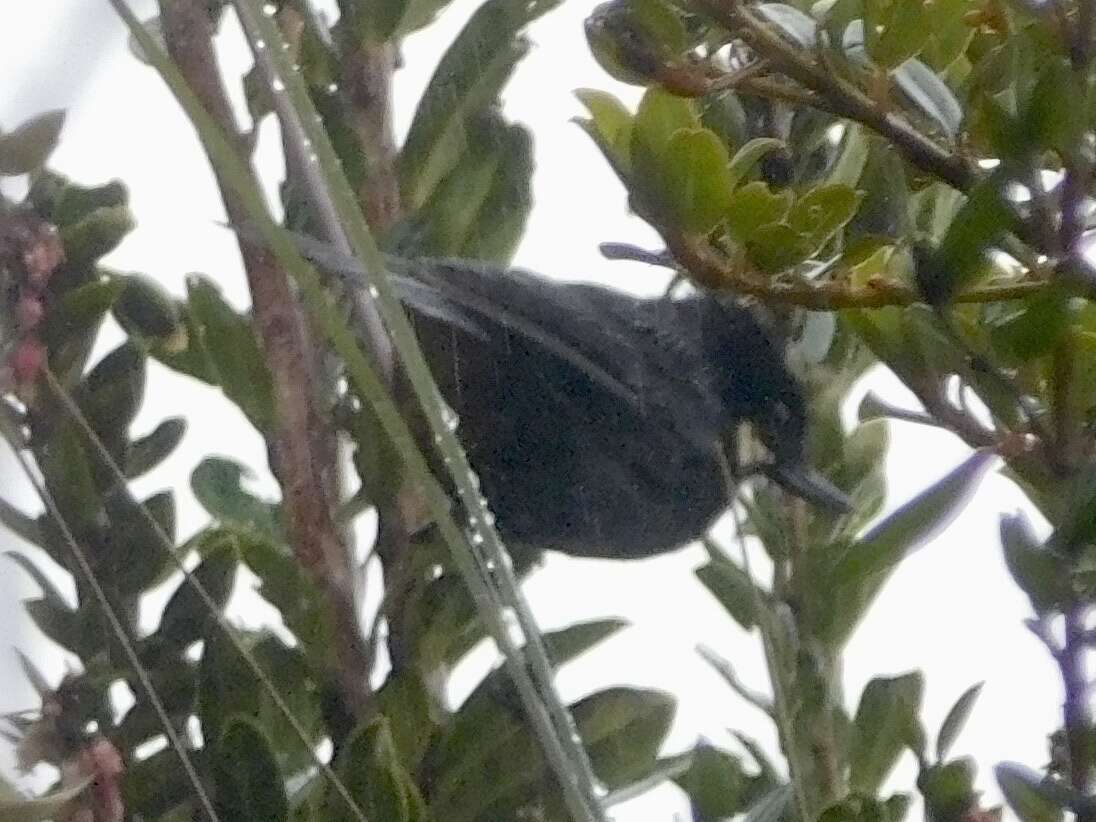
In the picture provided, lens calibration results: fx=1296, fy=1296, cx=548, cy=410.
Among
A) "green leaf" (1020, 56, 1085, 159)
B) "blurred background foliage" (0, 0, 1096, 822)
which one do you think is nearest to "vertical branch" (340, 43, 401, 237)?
"blurred background foliage" (0, 0, 1096, 822)

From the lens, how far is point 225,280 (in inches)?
17.7

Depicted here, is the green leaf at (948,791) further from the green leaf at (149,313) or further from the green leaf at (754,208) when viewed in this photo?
the green leaf at (149,313)

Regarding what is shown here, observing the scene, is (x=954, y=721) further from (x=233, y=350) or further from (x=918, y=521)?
(x=233, y=350)

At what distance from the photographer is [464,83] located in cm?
43

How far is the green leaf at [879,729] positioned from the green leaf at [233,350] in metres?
0.21

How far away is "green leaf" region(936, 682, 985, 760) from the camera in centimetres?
37

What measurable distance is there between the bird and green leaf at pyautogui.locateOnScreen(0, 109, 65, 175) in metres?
0.12

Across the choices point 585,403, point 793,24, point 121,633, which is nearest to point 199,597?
point 121,633

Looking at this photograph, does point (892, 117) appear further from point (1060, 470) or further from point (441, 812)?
point (441, 812)

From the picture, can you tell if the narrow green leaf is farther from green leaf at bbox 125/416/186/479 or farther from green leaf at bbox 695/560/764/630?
green leaf at bbox 125/416/186/479

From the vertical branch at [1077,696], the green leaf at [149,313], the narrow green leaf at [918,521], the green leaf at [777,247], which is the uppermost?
the green leaf at [777,247]

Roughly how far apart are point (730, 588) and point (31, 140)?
0.88 feet

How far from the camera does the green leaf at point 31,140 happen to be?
383 millimetres

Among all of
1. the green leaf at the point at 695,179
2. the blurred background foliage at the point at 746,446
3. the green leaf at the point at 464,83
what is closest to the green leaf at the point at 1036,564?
the blurred background foliage at the point at 746,446
